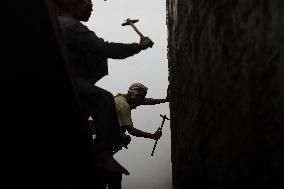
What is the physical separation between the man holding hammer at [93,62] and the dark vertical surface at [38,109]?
10.8 inches

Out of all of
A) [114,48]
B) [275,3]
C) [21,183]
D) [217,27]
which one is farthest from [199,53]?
[21,183]

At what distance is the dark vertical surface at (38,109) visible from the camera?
1.27 meters

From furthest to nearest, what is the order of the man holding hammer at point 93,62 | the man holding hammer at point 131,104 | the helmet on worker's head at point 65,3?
the man holding hammer at point 131,104 < the helmet on worker's head at point 65,3 < the man holding hammer at point 93,62

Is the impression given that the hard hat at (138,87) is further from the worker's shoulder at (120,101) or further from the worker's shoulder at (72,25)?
the worker's shoulder at (72,25)

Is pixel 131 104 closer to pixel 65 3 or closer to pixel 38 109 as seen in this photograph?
pixel 65 3

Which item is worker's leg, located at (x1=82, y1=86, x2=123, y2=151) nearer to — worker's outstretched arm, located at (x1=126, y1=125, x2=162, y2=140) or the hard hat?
worker's outstretched arm, located at (x1=126, y1=125, x2=162, y2=140)

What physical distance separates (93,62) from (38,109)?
76 cm

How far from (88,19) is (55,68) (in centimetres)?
100

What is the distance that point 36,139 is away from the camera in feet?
5.45

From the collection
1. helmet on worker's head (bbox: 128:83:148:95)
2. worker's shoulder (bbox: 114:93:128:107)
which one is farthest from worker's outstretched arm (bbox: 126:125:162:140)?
helmet on worker's head (bbox: 128:83:148:95)

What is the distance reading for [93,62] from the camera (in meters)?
2.25

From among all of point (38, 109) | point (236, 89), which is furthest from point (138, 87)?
point (236, 89)

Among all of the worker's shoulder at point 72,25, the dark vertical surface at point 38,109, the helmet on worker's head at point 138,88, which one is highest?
the helmet on worker's head at point 138,88

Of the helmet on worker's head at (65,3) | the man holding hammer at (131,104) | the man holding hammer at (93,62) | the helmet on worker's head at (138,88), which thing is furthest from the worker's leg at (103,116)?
the helmet on worker's head at (138,88)
